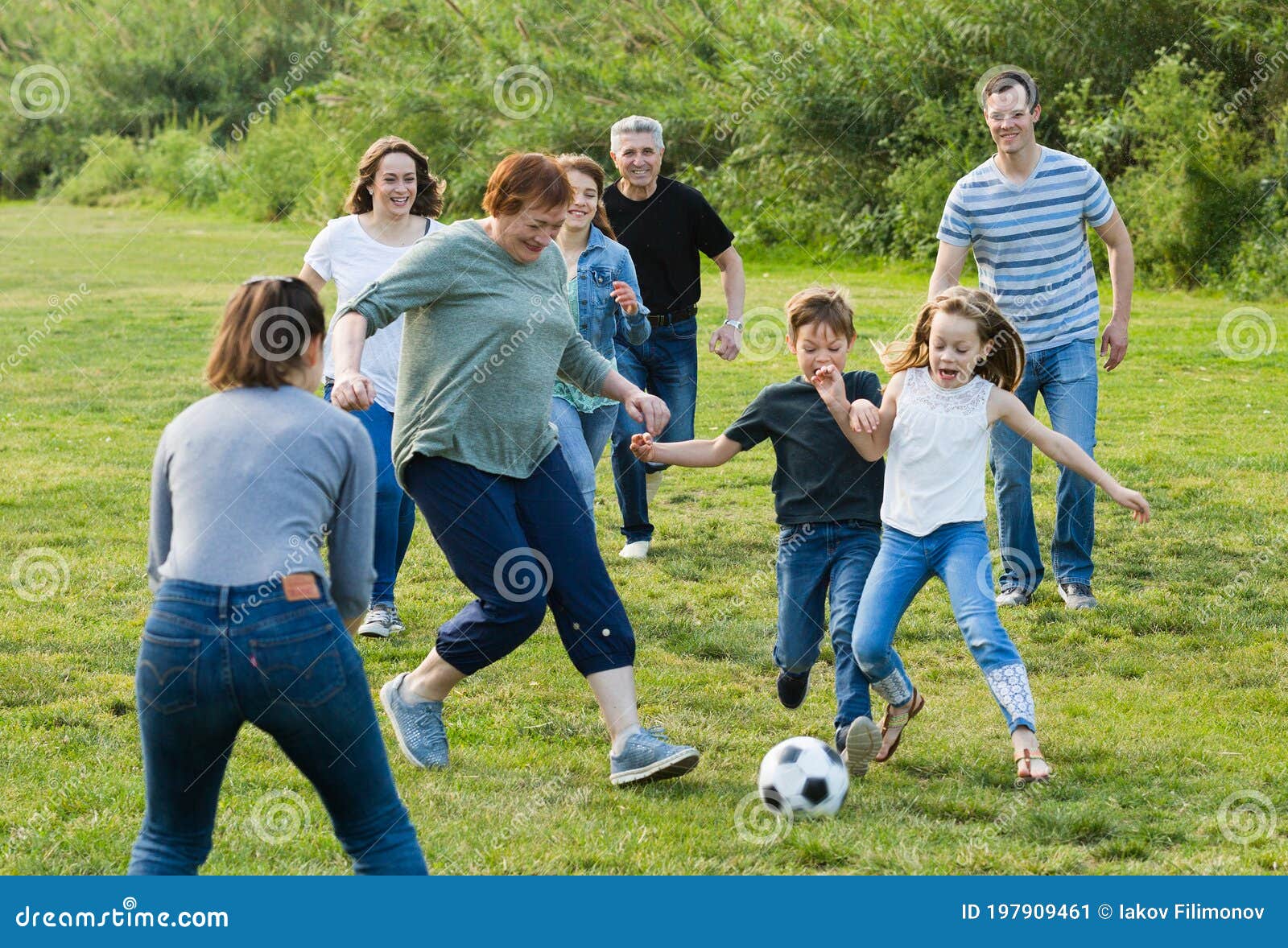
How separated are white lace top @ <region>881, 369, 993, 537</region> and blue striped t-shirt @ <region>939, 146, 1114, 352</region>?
6.28 ft

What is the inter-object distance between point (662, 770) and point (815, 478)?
3.57 feet

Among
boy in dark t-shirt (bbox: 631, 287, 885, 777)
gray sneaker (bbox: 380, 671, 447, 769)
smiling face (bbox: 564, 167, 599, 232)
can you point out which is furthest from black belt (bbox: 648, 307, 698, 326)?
gray sneaker (bbox: 380, 671, 447, 769)

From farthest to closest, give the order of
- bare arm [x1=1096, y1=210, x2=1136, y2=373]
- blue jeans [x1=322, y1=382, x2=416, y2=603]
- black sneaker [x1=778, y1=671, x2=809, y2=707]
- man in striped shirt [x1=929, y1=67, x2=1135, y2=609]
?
bare arm [x1=1096, y1=210, x2=1136, y2=373] < man in striped shirt [x1=929, y1=67, x2=1135, y2=609] < blue jeans [x1=322, y1=382, x2=416, y2=603] < black sneaker [x1=778, y1=671, x2=809, y2=707]

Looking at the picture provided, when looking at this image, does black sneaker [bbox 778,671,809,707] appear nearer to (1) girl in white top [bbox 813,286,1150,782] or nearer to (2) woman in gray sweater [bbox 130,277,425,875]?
(1) girl in white top [bbox 813,286,1150,782]

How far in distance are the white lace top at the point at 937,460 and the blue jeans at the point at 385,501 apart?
2.20 meters

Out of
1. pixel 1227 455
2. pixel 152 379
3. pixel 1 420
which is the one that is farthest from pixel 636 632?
pixel 152 379

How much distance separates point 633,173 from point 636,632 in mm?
2366

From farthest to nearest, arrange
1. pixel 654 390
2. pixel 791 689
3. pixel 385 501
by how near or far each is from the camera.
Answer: pixel 654 390 → pixel 385 501 → pixel 791 689

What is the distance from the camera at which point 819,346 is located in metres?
4.74

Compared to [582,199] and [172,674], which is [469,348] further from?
[582,199]

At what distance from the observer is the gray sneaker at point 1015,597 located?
263 inches

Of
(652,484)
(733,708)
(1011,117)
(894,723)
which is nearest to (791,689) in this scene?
(733,708)

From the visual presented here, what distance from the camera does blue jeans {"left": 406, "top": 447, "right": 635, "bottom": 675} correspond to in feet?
14.4

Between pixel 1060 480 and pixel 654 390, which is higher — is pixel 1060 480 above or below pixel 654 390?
below
